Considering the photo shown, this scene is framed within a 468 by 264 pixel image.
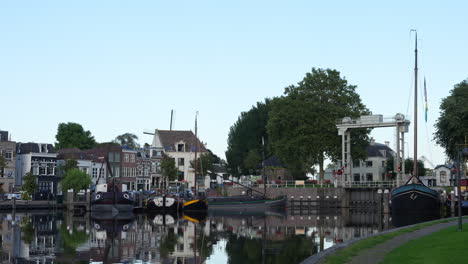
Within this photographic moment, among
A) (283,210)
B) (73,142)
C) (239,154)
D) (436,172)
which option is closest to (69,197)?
(283,210)

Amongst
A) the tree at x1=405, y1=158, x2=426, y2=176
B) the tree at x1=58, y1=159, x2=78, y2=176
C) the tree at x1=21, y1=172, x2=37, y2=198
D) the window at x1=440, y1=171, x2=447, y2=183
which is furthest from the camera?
the tree at x1=405, y1=158, x2=426, y2=176

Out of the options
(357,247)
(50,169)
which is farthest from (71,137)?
(357,247)

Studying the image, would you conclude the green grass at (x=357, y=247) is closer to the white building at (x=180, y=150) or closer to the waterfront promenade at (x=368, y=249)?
the waterfront promenade at (x=368, y=249)


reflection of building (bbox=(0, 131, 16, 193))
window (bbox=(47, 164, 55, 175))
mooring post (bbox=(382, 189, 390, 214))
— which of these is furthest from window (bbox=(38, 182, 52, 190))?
mooring post (bbox=(382, 189, 390, 214))

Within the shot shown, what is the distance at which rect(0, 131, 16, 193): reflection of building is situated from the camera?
319 ft

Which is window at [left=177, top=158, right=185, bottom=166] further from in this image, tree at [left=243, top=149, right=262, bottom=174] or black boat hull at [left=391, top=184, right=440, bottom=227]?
black boat hull at [left=391, top=184, right=440, bottom=227]

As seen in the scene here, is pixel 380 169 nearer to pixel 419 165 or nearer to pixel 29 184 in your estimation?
pixel 419 165

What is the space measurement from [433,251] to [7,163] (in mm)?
85345

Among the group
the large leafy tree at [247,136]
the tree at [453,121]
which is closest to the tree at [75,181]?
the large leafy tree at [247,136]

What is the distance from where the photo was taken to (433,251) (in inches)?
881

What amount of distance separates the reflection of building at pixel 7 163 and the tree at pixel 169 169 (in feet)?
77.2

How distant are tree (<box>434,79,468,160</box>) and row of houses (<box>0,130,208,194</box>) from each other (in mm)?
34091

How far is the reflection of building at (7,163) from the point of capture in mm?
97188

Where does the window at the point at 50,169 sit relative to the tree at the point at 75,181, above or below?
above
